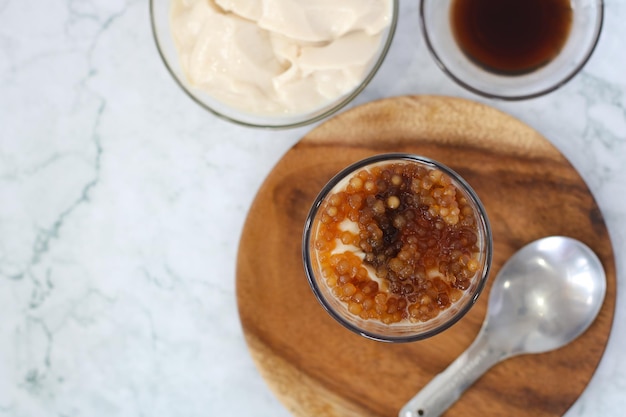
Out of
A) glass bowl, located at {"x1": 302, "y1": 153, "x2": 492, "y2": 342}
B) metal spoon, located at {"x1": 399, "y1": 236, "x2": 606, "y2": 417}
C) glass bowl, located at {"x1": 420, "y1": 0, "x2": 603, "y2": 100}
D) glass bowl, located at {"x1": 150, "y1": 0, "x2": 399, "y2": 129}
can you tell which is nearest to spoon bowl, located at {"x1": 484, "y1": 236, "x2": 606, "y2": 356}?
metal spoon, located at {"x1": 399, "y1": 236, "x2": 606, "y2": 417}

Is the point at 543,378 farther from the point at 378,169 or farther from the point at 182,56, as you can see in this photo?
the point at 182,56

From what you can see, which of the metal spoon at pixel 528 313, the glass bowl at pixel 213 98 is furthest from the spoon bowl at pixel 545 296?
the glass bowl at pixel 213 98

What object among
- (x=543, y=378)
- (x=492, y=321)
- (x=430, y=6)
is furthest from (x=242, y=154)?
(x=543, y=378)

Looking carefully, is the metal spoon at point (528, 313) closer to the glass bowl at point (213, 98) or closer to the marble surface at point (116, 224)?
the marble surface at point (116, 224)

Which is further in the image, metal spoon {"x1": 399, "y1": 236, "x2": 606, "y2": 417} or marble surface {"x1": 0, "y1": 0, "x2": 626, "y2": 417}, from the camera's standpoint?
marble surface {"x1": 0, "y1": 0, "x2": 626, "y2": 417}

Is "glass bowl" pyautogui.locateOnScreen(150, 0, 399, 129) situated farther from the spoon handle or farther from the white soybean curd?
the spoon handle

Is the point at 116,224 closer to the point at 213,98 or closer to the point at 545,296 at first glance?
the point at 213,98

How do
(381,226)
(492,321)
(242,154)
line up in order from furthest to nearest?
(242,154)
(492,321)
(381,226)
